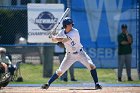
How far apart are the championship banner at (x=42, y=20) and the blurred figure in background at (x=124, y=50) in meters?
1.77

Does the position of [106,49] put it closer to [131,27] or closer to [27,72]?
[131,27]

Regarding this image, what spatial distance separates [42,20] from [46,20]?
12 centimetres

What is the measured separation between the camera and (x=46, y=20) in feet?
46.4

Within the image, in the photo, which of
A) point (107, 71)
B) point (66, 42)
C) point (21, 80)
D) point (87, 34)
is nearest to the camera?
point (66, 42)

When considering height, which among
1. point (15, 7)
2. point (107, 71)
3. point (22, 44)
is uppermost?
point (15, 7)

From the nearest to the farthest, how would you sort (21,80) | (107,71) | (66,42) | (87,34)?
(66,42), (21,80), (87,34), (107,71)

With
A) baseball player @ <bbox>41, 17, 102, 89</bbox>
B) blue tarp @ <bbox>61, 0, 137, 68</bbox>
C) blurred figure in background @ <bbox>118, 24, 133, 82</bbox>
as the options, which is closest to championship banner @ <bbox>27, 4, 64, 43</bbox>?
blue tarp @ <bbox>61, 0, 137, 68</bbox>

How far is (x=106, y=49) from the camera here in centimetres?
1492

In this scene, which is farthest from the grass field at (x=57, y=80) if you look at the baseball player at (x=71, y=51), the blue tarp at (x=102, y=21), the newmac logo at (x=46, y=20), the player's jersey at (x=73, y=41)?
the player's jersey at (x=73, y=41)

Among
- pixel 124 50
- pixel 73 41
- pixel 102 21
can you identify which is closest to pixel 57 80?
pixel 124 50

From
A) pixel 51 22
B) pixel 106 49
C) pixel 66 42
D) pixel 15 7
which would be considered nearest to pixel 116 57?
pixel 106 49

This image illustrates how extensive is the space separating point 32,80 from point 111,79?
7.22 feet

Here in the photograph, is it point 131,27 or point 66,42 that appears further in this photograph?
point 131,27

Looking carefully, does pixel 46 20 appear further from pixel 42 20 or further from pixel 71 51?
pixel 71 51
